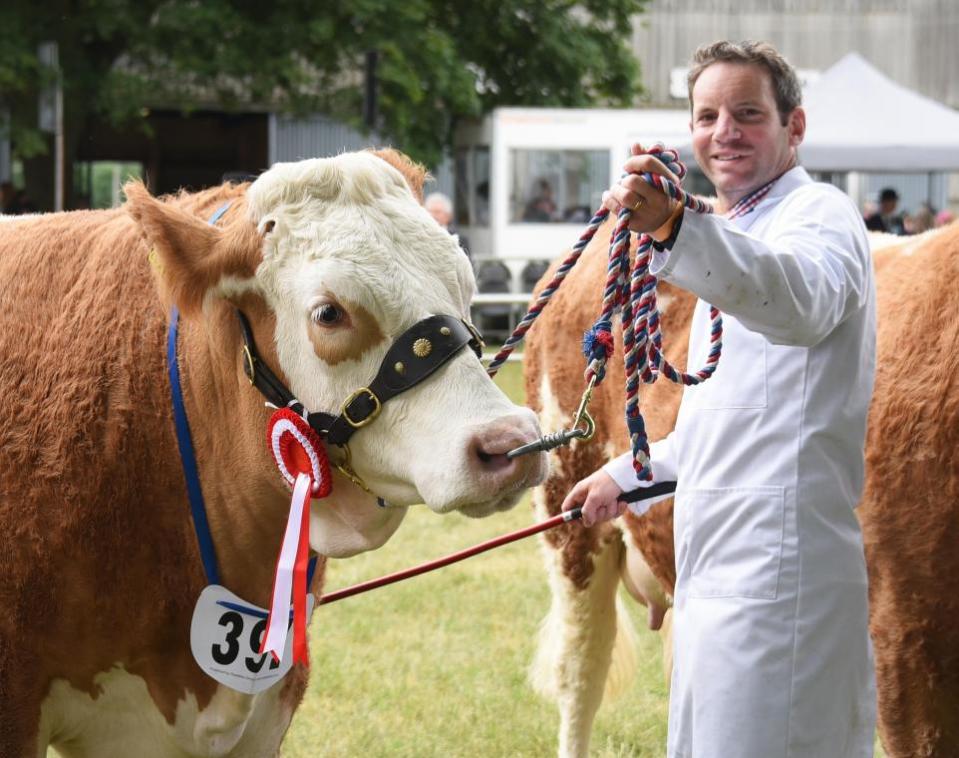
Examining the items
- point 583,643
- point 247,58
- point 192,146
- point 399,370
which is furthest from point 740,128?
point 192,146

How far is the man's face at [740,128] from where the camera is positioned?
2.73m

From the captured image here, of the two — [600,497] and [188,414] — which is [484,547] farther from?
[188,414]

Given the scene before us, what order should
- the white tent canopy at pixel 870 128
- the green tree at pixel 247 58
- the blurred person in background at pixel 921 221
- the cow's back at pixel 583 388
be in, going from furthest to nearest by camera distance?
the blurred person in background at pixel 921 221, the green tree at pixel 247 58, the white tent canopy at pixel 870 128, the cow's back at pixel 583 388

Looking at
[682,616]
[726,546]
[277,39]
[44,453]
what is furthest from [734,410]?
[277,39]

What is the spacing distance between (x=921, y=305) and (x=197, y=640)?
5.98 feet

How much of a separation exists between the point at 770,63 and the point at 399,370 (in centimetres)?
94

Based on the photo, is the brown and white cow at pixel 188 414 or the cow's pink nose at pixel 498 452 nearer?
the cow's pink nose at pixel 498 452

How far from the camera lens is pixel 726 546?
8.70ft

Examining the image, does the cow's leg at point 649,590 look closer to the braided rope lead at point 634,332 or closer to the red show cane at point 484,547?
the red show cane at point 484,547

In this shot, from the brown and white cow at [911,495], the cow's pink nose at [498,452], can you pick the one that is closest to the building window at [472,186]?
the brown and white cow at [911,495]

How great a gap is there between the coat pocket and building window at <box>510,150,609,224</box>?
689 inches

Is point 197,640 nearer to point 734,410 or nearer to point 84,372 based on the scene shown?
point 84,372

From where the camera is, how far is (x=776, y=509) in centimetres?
259

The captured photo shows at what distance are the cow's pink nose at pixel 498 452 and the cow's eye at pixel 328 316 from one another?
353 mm
